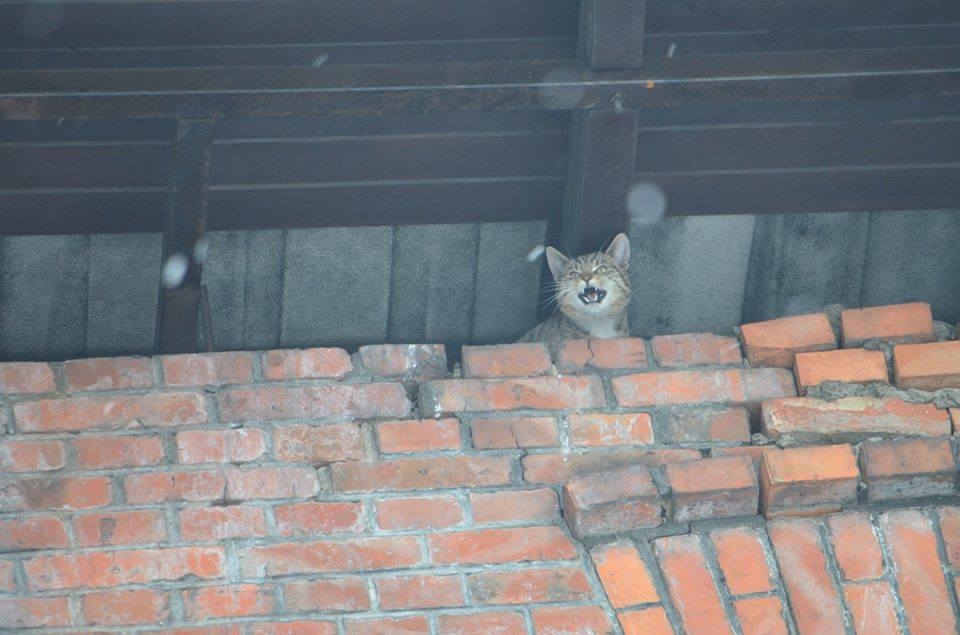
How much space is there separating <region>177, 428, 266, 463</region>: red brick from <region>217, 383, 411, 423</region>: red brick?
4cm

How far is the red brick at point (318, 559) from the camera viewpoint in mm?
2607

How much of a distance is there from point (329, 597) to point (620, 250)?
1.25 metres

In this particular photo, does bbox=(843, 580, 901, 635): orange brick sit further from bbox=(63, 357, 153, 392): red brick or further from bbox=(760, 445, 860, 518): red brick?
bbox=(63, 357, 153, 392): red brick

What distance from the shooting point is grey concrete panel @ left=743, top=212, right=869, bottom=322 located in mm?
3322

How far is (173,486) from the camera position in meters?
2.64

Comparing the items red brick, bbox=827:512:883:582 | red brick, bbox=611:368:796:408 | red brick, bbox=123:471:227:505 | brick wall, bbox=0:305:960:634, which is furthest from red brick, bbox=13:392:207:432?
red brick, bbox=827:512:883:582

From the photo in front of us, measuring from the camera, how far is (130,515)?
2627 mm

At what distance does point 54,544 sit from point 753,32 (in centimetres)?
201

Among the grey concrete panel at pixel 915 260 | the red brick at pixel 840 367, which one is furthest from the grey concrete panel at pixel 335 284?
the grey concrete panel at pixel 915 260

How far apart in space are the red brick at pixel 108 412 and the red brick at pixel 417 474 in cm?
36

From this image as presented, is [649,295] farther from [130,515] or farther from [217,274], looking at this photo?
[130,515]

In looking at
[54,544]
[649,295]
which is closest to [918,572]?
[649,295]

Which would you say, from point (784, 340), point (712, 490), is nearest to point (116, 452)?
point (712, 490)

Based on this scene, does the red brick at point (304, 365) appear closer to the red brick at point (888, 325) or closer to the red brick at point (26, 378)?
the red brick at point (26, 378)
